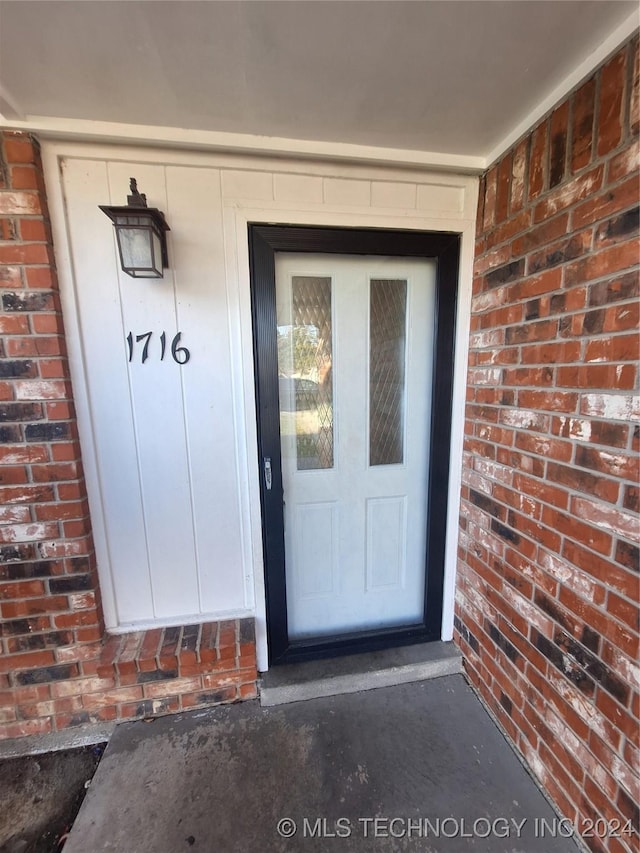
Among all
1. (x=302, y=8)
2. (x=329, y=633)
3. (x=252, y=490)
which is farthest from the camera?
(x=329, y=633)

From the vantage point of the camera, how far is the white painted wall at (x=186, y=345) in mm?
1405

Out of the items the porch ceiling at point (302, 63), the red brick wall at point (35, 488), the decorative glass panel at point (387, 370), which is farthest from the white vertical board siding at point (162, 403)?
the decorative glass panel at point (387, 370)

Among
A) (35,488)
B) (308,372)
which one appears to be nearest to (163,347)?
(308,372)

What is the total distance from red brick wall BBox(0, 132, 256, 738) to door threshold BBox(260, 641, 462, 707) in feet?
0.47

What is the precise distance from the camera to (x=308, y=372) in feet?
5.57

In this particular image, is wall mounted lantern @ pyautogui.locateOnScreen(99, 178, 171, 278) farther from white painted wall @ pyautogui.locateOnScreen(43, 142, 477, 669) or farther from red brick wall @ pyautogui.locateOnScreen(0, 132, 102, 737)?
red brick wall @ pyautogui.locateOnScreen(0, 132, 102, 737)

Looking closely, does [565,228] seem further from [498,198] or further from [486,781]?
[486,781]

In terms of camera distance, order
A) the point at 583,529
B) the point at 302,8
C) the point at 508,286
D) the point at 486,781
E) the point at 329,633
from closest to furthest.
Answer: the point at 302,8 < the point at 583,529 < the point at 486,781 < the point at 508,286 < the point at 329,633

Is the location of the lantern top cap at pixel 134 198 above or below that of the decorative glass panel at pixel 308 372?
above

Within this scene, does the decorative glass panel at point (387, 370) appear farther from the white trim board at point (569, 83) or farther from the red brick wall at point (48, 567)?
the red brick wall at point (48, 567)

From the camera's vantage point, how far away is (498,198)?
148 centimetres

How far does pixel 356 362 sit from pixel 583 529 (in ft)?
3.63

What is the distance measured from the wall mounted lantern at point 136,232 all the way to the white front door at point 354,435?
1.73 feet

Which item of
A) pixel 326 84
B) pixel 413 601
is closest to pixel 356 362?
pixel 326 84
